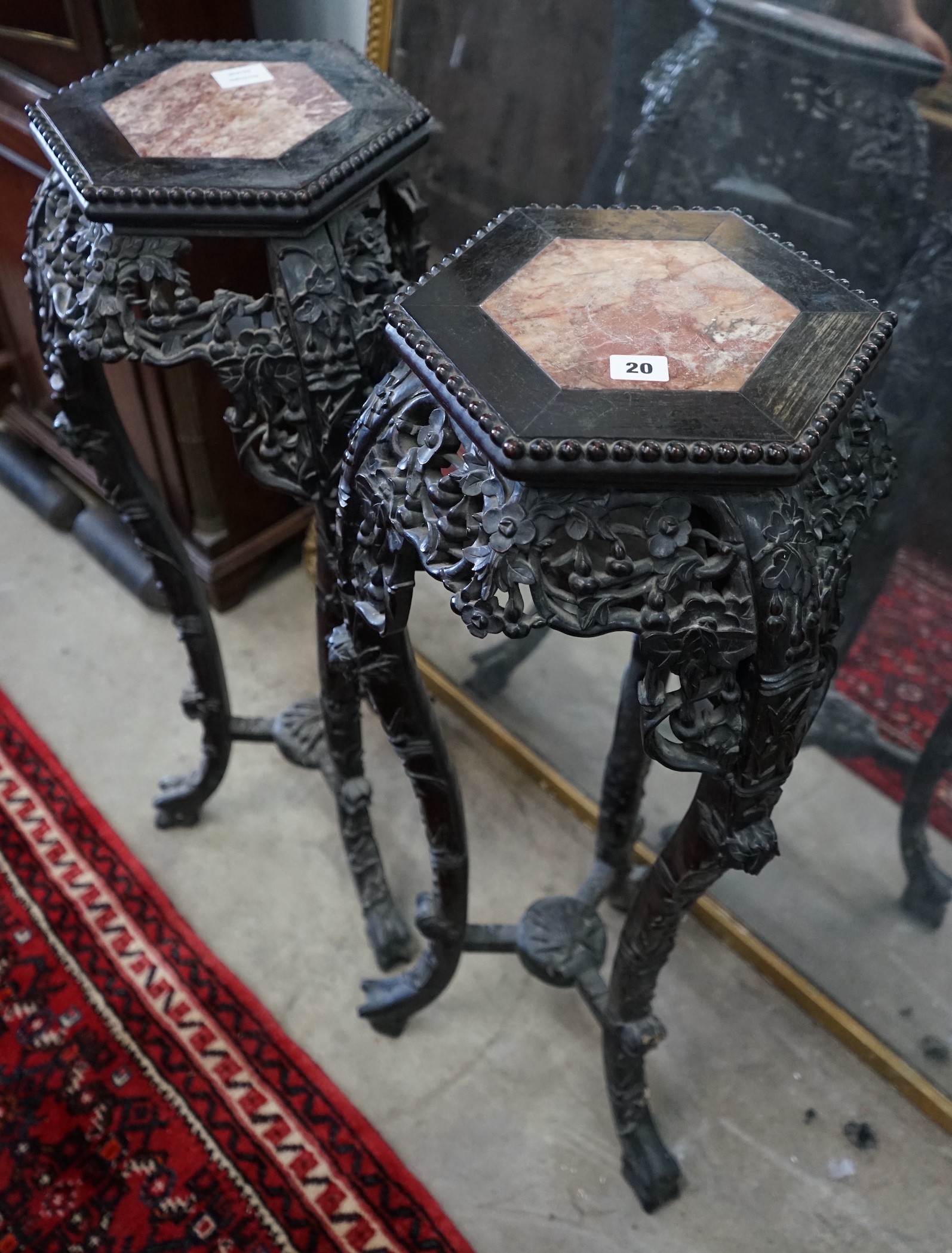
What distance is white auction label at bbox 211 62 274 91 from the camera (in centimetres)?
95

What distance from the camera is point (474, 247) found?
76 cm

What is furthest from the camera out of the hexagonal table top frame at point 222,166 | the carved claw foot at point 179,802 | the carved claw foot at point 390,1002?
the carved claw foot at point 179,802

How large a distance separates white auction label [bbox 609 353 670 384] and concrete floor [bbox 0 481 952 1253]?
2.96ft

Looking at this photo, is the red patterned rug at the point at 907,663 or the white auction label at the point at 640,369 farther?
the red patterned rug at the point at 907,663

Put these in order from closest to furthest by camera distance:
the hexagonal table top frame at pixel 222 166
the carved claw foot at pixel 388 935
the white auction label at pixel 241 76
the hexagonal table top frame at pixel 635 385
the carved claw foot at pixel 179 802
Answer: the hexagonal table top frame at pixel 635 385, the hexagonal table top frame at pixel 222 166, the white auction label at pixel 241 76, the carved claw foot at pixel 388 935, the carved claw foot at pixel 179 802

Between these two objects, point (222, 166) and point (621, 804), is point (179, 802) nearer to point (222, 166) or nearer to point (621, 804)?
point (621, 804)

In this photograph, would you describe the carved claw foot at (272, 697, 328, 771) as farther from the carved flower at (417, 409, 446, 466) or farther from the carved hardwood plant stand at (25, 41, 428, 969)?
the carved flower at (417, 409, 446, 466)

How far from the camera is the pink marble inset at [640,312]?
0.65m

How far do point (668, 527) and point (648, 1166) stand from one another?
823 mm

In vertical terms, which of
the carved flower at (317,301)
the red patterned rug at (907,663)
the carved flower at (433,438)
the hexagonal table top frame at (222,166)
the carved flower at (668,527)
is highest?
the hexagonal table top frame at (222,166)

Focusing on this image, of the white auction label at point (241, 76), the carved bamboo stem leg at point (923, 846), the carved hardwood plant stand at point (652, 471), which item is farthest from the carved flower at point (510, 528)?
the carved bamboo stem leg at point (923, 846)

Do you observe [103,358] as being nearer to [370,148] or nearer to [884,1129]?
[370,148]

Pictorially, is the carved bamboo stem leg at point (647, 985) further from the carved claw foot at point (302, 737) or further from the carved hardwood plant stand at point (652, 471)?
the carved claw foot at point (302, 737)

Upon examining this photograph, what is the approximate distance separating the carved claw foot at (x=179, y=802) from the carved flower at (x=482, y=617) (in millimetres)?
874
